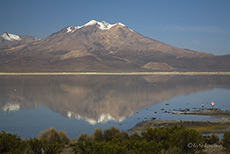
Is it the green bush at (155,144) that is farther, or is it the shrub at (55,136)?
the shrub at (55,136)

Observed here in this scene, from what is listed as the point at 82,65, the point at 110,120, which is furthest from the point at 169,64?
the point at 110,120

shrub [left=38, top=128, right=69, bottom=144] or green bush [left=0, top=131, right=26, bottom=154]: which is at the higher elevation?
green bush [left=0, top=131, right=26, bottom=154]

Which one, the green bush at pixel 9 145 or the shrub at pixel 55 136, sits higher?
the green bush at pixel 9 145

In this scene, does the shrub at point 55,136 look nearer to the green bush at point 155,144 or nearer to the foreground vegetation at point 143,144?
the foreground vegetation at point 143,144

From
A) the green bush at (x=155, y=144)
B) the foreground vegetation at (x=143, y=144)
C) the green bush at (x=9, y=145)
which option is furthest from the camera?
the green bush at (x=9, y=145)

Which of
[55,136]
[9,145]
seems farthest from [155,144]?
[55,136]

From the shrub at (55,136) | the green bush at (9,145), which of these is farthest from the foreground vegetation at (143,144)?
the shrub at (55,136)

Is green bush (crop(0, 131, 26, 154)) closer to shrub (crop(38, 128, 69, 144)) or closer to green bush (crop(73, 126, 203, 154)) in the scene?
green bush (crop(73, 126, 203, 154))

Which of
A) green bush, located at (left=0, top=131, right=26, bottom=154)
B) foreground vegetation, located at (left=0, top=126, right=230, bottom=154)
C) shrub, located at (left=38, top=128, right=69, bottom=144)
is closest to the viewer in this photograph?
foreground vegetation, located at (left=0, top=126, right=230, bottom=154)

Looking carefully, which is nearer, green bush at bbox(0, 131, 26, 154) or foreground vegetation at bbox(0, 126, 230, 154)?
foreground vegetation at bbox(0, 126, 230, 154)

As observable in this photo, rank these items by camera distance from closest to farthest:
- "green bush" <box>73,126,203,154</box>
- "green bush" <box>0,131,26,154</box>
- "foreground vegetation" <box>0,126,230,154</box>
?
1. "green bush" <box>73,126,203,154</box>
2. "foreground vegetation" <box>0,126,230,154</box>
3. "green bush" <box>0,131,26,154</box>

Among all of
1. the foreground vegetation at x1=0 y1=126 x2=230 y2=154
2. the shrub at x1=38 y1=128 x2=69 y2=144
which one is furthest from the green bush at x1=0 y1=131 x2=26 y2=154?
the shrub at x1=38 y1=128 x2=69 y2=144

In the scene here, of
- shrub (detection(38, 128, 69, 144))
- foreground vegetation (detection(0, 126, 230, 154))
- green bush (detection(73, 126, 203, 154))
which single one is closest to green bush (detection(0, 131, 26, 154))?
foreground vegetation (detection(0, 126, 230, 154))

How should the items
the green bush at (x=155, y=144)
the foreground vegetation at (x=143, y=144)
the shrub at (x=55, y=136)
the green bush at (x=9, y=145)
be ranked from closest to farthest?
1. the green bush at (x=155, y=144)
2. the foreground vegetation at (x=143, y=144)
3. the green bush at (x=9, y=145)
4. the shrub at (x=55, y=136)
